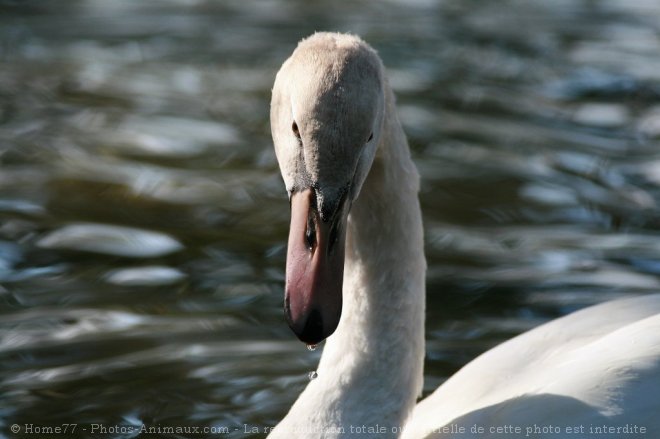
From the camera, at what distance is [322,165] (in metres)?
3.19

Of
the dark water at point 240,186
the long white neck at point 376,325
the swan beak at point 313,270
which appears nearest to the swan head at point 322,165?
the swan beak at point 313,270

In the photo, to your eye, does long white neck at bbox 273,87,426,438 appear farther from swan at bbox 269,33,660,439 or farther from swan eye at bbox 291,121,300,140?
swan eye at bbox 291,121,300,140

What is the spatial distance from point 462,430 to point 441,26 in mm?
6914

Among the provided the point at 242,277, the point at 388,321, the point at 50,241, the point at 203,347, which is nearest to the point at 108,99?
the point at 50,241

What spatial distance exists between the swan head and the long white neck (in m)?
0.54

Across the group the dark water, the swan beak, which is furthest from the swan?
the dark water

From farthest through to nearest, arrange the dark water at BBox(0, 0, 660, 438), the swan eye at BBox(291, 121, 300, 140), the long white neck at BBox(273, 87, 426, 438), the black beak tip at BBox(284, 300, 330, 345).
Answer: the dark water at BBox(0, 0, 660, 438) → the long white neck at BBox(273, 87, 426, 438) → the swan eye at BBox(291, 121, 300, 140) → the black beak tip at BBox(284, 300, 330, 345)

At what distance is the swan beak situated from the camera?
3145 millimetres

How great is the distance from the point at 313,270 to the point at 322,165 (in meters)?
0.26

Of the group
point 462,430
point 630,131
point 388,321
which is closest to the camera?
point 462,430

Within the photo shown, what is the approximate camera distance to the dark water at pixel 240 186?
5.01 metres

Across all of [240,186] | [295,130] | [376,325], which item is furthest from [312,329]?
[240,186]

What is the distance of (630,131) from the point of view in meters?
8.15

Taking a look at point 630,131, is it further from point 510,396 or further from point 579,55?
point 510,396
